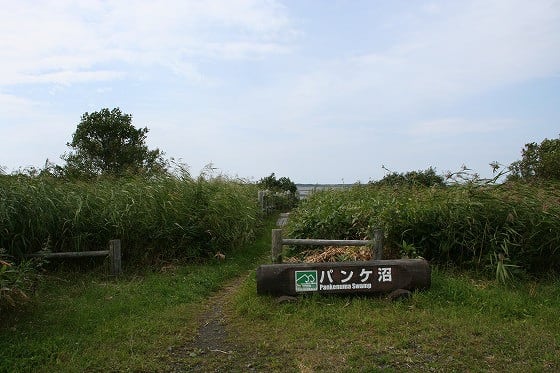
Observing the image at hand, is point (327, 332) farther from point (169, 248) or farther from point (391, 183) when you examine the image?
point (391, 183)

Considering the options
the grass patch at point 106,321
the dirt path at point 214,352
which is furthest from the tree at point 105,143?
the dirt path at point 214,352

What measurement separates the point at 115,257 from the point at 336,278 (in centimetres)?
354

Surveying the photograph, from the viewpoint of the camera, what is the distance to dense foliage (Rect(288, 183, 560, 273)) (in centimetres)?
628

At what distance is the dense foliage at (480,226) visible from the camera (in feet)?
20.6

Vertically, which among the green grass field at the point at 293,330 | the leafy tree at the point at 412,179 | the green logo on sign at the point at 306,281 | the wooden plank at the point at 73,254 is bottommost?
the green grass field at the point at 293,330

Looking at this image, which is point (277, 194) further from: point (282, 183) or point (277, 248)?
point (277, 248)

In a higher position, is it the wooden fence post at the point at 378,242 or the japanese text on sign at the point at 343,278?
the wooden fence post at the point at 378,242

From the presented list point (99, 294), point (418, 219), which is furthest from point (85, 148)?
point (418, 219)

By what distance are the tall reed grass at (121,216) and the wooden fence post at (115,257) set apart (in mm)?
442

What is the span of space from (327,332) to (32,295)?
3.58 m

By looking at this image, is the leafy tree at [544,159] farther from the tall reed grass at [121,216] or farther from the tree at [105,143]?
the tree at [105,143]

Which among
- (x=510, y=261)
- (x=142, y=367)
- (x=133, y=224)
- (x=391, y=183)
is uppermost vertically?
(x=391, y=183)

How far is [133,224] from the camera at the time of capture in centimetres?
741

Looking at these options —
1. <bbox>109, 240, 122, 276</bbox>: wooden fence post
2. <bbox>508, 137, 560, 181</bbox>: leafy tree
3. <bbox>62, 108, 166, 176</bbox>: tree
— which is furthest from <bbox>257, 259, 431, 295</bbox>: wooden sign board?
<bbox>62, 108, 166, 176</bbox>: tree
